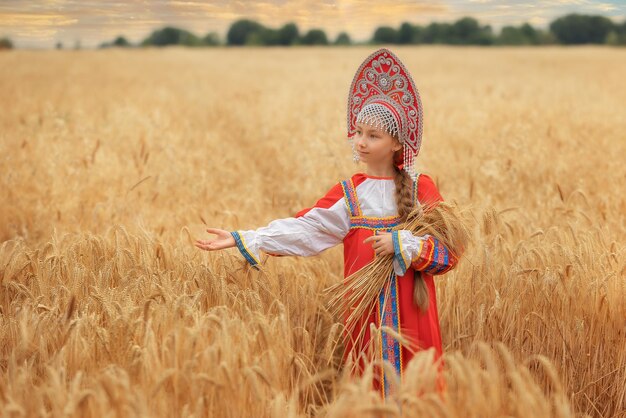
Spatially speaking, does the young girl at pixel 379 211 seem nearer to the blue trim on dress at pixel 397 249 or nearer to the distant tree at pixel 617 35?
the blue trim on dress at pixel 397 249

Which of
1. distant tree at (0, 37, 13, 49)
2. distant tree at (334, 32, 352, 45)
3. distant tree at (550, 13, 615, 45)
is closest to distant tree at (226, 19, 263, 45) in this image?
distant tree at (334, 32, 352, 45)

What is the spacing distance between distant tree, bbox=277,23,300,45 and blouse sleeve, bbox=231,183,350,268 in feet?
207

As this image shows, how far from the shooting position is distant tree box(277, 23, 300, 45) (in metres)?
64.6

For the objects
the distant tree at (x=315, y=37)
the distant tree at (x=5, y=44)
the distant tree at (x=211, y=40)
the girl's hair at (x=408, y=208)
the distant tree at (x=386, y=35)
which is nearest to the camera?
the girl's hair at (x=408, y=208)

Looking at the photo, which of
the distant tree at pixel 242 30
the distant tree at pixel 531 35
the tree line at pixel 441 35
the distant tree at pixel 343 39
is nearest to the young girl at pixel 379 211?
the tree line at pixel 441 35

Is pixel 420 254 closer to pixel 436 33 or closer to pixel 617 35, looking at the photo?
pixel 617 35

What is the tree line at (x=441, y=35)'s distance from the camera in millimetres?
56250

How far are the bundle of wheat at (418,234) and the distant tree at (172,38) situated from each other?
61711 mm

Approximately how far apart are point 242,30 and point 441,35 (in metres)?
19.5

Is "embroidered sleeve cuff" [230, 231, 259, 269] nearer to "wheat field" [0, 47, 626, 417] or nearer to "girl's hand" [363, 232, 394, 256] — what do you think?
"wheat field" [0, 47, 626, 417]

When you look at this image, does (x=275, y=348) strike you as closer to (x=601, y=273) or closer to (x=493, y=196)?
(x=601, y=273)

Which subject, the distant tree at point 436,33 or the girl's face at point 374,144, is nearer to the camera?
the girl's face at point 374,144

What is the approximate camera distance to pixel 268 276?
3.38m

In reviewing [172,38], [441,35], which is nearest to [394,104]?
[441,35]
